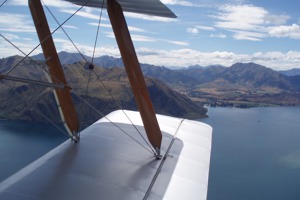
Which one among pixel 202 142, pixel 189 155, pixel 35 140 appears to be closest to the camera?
pixel 189 155

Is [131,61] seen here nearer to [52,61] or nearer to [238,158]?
[52,61]

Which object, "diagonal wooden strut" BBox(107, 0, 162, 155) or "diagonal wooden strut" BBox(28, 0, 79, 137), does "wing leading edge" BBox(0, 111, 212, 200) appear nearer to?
"diagonal wooden strut" BBox(28, 0, 79, 137)

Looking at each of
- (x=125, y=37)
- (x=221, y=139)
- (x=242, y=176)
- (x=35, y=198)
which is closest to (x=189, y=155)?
(x=125, y=37)

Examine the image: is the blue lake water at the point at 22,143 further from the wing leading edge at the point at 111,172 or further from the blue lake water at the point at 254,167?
the wing leading edge at the point at 111,172

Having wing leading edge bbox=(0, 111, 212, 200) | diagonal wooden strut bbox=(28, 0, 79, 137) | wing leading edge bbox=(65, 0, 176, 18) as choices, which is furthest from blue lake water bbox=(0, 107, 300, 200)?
wing leading edge bbox=(65, 0, 176, 18)

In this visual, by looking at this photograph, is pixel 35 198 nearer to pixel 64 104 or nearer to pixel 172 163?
pixel 172 163

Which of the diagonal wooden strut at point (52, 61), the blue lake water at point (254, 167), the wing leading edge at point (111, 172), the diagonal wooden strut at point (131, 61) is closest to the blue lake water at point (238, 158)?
the blue lake water at point (254, 167)
